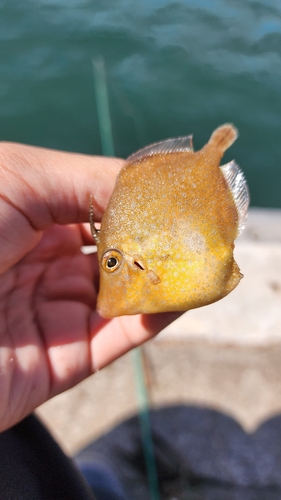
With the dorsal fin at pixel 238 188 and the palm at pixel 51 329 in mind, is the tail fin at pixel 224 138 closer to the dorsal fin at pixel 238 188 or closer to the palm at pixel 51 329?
the dorsal fin at pixel 238 188

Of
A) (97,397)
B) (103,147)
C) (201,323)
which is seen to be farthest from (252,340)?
(103,147)

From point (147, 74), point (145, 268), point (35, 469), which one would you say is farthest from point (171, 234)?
point (147, 74)

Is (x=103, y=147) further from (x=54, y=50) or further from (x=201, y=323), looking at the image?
(x=201, y=323)

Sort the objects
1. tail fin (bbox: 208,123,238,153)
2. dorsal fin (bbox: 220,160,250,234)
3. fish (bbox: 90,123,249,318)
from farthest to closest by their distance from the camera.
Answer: tail fin (bbox: 208,123,238,153) < dorsal fin (bbox: 220,160,250,234) < fish (bbox: 90,123,249,318)

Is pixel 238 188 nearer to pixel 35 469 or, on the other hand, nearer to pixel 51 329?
pixel 51 329

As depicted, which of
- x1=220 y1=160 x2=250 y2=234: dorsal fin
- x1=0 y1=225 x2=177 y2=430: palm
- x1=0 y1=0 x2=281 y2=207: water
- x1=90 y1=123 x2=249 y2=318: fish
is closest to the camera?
x1=90 y1=123 x2=249 y2=318: fish

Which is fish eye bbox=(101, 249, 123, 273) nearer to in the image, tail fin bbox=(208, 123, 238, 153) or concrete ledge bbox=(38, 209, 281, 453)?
tail fin bbox=(208, 123, 238, 153)

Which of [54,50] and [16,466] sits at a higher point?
[54,50]

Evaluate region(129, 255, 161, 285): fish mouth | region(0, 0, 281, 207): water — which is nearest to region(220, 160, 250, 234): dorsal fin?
region(129, 255, 161, 285): fish mouth
